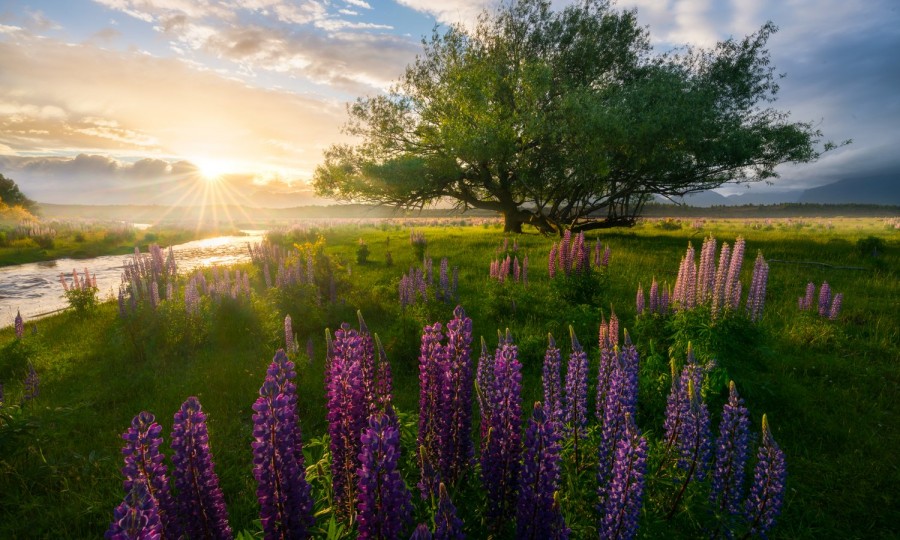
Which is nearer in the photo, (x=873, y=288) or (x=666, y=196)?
(x=873, y=288)

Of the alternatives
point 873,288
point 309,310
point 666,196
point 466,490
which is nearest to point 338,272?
point 309,310

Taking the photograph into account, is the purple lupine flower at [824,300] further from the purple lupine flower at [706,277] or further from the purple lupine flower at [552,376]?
the purple lupine flower at [552,376]

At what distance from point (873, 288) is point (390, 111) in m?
22.8

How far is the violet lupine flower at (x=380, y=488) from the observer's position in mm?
1902

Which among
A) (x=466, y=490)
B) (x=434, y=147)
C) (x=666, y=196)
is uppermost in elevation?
(x=434, y=147)

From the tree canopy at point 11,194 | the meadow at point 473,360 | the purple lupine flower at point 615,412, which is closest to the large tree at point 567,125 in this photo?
the meadow at point 473,360

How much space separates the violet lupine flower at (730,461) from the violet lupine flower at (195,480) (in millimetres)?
3488

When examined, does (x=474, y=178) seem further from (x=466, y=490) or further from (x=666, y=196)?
(x=466, y=490)

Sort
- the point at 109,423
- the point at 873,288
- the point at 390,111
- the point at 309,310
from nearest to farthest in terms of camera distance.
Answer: the point at 109,423
the point at 309,310
the point at 873,288
the point at 390,111

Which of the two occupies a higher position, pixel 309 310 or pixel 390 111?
pixel 390 111

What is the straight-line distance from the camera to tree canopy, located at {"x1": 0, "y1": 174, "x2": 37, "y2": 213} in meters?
47.4

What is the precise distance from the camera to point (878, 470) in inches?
187

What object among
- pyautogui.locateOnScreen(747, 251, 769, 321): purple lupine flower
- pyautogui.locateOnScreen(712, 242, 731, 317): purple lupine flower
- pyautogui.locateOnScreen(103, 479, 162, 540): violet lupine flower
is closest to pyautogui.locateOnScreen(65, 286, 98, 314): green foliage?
pyautogui.locateOnScreen(103, 479, 162, 540): violet lupine flower

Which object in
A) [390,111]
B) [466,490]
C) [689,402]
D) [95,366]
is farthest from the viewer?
[390,111]
